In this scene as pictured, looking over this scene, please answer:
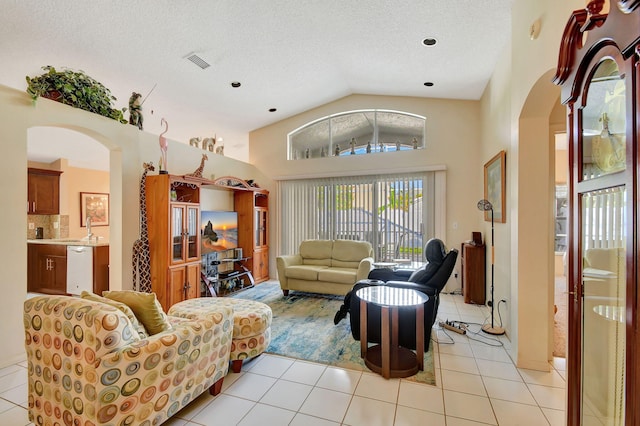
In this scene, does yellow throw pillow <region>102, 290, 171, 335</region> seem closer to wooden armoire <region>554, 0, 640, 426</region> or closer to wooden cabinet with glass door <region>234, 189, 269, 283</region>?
wooden armoire <region>554, 0, 640, 426</region>

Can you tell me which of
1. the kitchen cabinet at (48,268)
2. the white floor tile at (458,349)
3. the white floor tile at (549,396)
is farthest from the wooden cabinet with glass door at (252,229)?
the white floor tile at (549,396)

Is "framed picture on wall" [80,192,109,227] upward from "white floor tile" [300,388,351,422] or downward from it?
upward

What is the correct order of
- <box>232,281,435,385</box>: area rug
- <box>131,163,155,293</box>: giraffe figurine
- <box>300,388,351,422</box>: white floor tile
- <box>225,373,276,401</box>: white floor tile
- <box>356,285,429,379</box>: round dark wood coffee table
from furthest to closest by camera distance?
<box>131,163,155,293</box>: giraffe figurine
<box>232,281,435,385</box>: area rug
<box>356,285,429,379</box>: round dark wood coffee table
<box>225,373,276,401</box>: white floor tile
<box>300,388,351,422</box>: white floor tile

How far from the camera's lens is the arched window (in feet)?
17.3

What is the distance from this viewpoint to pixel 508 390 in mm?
2162

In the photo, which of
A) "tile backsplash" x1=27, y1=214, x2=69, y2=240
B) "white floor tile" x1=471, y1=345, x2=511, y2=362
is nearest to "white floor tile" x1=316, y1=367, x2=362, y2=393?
"white floor tile" x1=471, y1=345, x2=511, y2=362

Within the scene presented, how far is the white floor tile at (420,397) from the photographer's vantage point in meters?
1.98

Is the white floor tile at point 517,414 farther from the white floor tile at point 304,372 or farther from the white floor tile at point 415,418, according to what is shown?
the white floor tile at point 304,372

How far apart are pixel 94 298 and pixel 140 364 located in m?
0.55

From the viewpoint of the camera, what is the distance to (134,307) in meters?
1.80

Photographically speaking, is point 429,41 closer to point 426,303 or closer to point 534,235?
point 534,235

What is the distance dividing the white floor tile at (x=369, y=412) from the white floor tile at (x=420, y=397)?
0.44 ft

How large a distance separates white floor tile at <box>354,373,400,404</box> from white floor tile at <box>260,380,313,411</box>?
1.34 ft

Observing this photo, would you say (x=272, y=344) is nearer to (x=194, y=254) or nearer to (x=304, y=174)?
(x=194, y=254)
